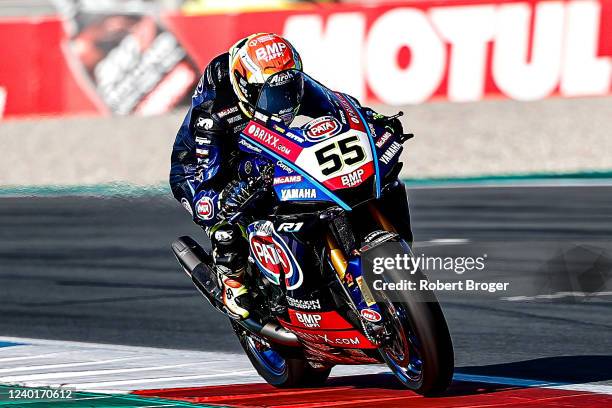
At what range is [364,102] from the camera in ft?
66.9

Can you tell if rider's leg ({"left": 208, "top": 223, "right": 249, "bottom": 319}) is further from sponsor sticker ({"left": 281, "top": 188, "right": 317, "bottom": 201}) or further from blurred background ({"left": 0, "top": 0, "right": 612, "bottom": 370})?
blurred background ({"left": 0, "top": 0, "right": 612, "bottom": 370})

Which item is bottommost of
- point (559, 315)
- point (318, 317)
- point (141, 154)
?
point (141, 154)

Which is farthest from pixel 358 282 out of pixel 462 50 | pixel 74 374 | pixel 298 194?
pixel 462 50

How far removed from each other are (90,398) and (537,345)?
2773 millimetres

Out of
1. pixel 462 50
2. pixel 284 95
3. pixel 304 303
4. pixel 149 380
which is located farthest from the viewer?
pixel 462 50

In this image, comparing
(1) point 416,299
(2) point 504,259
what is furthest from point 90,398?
(2) point 504,259

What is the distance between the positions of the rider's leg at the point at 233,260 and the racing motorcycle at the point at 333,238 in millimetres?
191

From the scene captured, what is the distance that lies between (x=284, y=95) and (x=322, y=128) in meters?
0.35

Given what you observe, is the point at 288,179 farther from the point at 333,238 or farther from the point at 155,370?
the point at 155,370

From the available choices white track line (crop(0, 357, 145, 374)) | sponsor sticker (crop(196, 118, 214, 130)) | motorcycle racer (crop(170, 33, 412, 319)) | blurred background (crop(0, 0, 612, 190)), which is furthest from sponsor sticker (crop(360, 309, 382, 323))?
blurred background (crop(0, 0, 612, 190))

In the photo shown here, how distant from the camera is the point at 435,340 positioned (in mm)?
5668

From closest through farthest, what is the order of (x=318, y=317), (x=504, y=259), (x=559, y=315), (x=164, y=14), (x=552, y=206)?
(x=318, y=317) → (x=559, y=315) → (x=504, y=259) → (x=552, y=206) → (x=164, y=14)

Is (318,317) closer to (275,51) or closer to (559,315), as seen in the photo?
(275,51)

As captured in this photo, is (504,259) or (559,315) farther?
(504,259)
